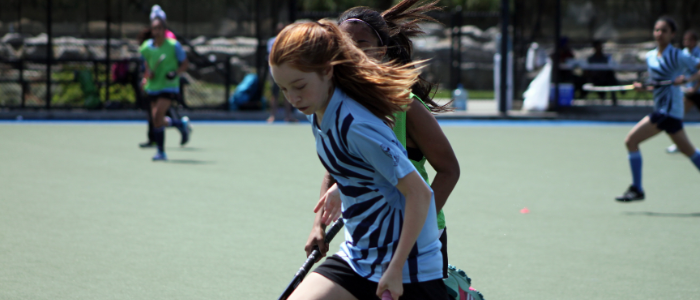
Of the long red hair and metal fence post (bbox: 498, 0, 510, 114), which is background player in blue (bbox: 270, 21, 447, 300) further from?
metal fence post (bbox: 498, 0, 510, 114)

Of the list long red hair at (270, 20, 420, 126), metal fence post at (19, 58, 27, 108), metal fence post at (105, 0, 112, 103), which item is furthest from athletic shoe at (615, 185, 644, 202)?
metal fence post at (19, 58, 27, 108)

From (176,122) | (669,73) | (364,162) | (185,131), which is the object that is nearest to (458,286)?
(364,162)

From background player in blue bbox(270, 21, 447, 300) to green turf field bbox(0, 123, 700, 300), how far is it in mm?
1701

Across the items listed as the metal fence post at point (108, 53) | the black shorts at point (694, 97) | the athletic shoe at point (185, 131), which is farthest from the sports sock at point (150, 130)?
the black shorts at point (694, 97)

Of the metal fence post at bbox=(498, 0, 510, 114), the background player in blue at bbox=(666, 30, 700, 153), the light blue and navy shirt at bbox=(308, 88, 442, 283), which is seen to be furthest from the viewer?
the metal fence post at bbox=(498, 0, 510, 114)

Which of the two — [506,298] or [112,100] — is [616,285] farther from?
[112,100]

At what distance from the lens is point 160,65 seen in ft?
34.2

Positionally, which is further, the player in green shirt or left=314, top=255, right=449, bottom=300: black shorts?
the player in green shirt

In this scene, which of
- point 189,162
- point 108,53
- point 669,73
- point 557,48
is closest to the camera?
point 669,73

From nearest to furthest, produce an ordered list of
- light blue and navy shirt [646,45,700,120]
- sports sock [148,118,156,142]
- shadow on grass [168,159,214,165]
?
1. light blue and navy shirt [646,45,700,120]
2. shadow on grass [168,159,214,165]
3. sports sock [148,118,156,142]

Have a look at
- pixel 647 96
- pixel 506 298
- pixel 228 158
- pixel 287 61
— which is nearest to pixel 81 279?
pixel 506 298

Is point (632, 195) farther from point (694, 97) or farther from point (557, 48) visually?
point (557, 48)

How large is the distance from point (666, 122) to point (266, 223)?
3747 mm

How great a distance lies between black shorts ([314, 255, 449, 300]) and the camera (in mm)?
2557
